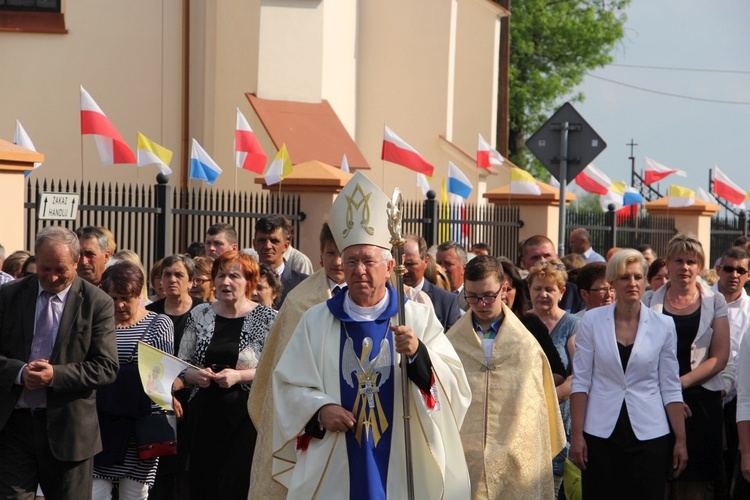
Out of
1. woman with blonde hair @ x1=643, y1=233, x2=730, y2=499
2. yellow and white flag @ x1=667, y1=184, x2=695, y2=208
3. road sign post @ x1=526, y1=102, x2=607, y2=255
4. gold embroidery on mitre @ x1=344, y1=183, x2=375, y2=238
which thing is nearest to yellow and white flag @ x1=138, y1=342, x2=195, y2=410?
gold embroidery on mitre @ x1=344, y1=183, x2=375, y2=238

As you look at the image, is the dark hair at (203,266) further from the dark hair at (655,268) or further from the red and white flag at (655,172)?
the red and white flag at (655,172)

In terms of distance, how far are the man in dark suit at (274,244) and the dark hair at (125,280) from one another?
5.87ft

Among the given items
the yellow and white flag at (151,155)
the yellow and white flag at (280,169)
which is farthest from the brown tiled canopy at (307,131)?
the yellow and white flag at (151,155)

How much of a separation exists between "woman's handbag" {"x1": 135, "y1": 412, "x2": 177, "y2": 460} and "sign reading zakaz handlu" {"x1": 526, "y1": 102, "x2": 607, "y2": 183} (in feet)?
19.5

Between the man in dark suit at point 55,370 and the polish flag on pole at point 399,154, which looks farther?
the polish flag on pole at point 399,154

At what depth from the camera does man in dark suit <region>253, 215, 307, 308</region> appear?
9.25 metres

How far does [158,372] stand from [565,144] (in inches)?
251

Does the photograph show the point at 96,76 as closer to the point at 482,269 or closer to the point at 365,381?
the point at 482,269

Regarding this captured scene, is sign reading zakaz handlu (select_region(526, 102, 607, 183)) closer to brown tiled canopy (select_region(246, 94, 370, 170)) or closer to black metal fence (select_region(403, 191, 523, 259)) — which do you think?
black metal fence (select_region(403, 191, 523, 259))

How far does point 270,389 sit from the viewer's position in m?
6.41

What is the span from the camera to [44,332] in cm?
700

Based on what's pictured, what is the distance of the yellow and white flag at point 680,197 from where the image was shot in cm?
2408

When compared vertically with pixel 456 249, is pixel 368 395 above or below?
below

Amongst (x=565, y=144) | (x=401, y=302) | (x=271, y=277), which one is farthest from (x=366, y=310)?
(x=565, y=144)
